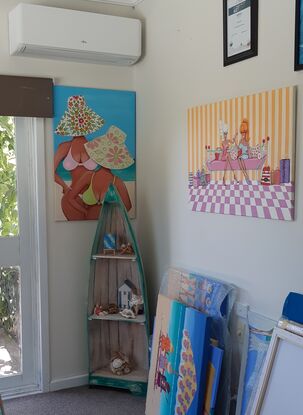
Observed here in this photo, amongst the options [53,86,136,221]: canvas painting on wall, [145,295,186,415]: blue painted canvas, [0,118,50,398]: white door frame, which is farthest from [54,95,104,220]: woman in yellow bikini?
[145,295,186,415]: blue painted canvas

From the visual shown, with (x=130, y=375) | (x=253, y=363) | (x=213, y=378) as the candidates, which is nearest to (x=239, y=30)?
(x=253, y=363)

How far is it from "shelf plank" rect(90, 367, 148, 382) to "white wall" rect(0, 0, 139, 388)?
0.17 m

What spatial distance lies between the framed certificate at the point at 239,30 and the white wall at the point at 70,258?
1060mm

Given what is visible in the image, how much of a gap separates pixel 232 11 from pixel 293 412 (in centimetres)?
171

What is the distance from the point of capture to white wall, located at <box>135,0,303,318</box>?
6.59 ft

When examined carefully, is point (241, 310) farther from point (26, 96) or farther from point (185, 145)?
point (26, 96)

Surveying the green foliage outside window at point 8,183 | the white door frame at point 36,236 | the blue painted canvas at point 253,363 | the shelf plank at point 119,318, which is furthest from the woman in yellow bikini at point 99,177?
the blue painted canvas at point 253,363

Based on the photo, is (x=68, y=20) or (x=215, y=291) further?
(x=68, y=20)

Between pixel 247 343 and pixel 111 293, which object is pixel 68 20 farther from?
pixel 247 343

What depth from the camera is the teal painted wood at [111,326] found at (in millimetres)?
2988

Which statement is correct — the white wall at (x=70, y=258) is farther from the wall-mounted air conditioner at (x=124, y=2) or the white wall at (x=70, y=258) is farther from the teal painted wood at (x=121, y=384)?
the teal painted wood at (x=121, y=384)

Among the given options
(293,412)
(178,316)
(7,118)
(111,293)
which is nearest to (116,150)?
(7,118)

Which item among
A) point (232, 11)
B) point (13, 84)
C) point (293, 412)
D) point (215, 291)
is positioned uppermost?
point (232, 11)

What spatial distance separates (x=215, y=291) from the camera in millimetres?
2369
